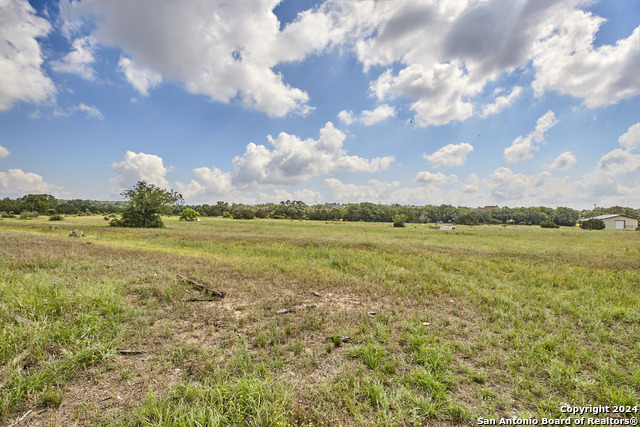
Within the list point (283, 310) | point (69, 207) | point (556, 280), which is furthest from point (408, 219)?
point (69, 207)

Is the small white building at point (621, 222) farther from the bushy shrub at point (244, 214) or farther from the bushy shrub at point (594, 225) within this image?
the bushy shrub at point (244, 214)

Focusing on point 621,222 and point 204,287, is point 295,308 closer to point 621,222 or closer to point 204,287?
point 204,287

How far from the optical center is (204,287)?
9.62 meters

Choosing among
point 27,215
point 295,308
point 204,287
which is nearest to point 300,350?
point 295,308

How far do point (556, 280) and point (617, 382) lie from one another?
966cm

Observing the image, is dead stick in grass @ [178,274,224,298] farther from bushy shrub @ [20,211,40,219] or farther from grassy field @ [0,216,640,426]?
bushy shrub @ [20,211,40,219]

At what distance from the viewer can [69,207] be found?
110 m

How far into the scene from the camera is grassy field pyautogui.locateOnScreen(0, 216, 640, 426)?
12.8 feet

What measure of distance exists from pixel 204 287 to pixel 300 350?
225 inches

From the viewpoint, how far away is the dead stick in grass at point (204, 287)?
917cm

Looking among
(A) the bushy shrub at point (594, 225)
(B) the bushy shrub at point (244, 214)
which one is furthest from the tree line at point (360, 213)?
(A) the bushy shrub at point (594, 225)

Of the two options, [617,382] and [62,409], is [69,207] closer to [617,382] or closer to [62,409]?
[62,409]

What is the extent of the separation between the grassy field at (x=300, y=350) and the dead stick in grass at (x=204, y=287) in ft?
0.85

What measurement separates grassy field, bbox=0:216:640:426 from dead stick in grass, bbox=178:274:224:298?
0.26 meters
